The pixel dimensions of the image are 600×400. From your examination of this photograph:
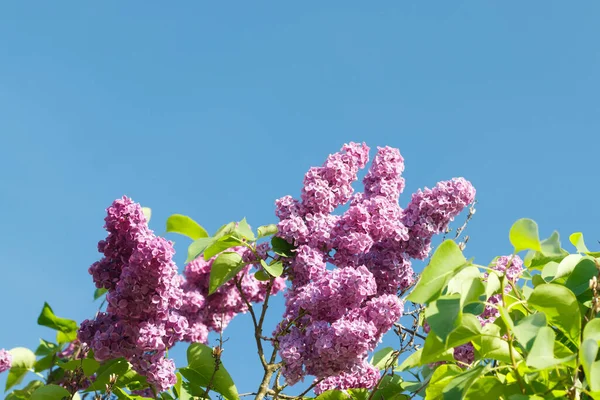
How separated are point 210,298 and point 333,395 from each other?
1469 millimetres

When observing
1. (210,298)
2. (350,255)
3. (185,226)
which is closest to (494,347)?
(350,255)

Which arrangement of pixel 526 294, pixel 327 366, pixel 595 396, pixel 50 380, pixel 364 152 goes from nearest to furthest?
pixel 595 396 < pixel 526 294 < pixel 327 366 < pixel 364 152 < pixel 50 380

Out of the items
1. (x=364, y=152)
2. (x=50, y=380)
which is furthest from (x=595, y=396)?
(x=50, y=380)

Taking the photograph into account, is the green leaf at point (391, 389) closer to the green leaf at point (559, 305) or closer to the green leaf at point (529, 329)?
the green leaf at point (559, 305)

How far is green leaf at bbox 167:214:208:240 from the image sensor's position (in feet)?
11.2

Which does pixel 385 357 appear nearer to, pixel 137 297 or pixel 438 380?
pixel 438 380

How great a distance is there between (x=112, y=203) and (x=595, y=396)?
7.37ft

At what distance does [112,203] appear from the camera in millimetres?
3434

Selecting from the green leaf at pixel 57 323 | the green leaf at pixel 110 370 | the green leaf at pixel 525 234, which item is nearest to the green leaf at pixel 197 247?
the green leaf at pixel 110 370

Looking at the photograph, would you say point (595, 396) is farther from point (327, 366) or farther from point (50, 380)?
point (50, 380)

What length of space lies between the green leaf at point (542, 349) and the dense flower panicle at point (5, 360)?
3883mm

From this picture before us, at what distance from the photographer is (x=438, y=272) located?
7.02 ft

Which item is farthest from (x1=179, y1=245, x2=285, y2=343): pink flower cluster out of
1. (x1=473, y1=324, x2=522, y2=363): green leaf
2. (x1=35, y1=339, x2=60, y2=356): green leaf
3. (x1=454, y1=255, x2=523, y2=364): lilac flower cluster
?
(x1=473, y1=324, x2=522, y2=363): green leaf

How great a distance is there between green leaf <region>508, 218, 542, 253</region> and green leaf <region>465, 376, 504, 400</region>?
454mm
